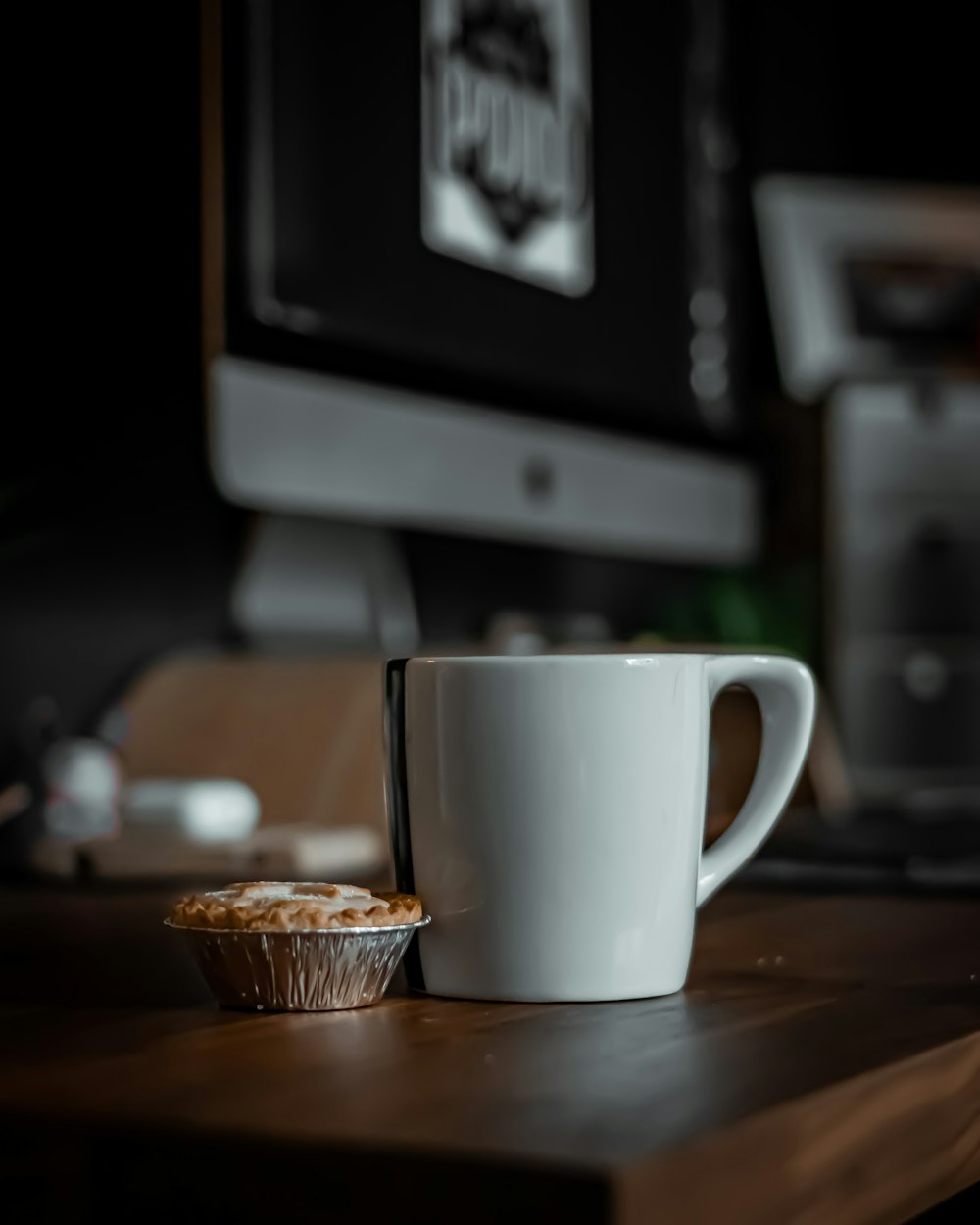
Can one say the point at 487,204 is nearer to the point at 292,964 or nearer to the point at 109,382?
the point at 109,382

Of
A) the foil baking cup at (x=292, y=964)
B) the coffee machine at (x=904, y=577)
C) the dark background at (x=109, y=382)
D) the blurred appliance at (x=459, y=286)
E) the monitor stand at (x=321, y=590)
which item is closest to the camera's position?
the foil baking cup at (x=292, y=964)

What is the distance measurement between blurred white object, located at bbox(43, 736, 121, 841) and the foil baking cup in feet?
1.69

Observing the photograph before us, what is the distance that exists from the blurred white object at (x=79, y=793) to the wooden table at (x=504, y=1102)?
45cm

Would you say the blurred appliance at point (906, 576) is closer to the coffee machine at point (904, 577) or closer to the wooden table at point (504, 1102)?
the coffee machine at point (904, 577)

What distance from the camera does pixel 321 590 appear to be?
136 centimetres

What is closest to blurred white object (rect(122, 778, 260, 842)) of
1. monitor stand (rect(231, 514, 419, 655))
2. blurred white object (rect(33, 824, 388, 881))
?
blurred white object (rect(33, 824, 388, 881))

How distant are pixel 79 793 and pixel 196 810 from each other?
83 millimetres

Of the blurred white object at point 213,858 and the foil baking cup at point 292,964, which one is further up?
the foil baking cup at point 292,964

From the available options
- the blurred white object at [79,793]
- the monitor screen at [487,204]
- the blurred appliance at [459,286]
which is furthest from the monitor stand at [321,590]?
the blurred white object at [79,793]

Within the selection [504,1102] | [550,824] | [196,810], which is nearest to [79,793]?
[196,810]

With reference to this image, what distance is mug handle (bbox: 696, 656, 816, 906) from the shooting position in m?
0.43

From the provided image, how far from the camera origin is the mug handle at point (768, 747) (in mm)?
428

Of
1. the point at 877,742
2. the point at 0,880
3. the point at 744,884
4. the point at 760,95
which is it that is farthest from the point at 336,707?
the point at 760,95

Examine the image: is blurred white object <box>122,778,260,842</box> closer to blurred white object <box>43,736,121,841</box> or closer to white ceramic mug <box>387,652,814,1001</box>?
blurred white object <box>43,736,121,841</box>
